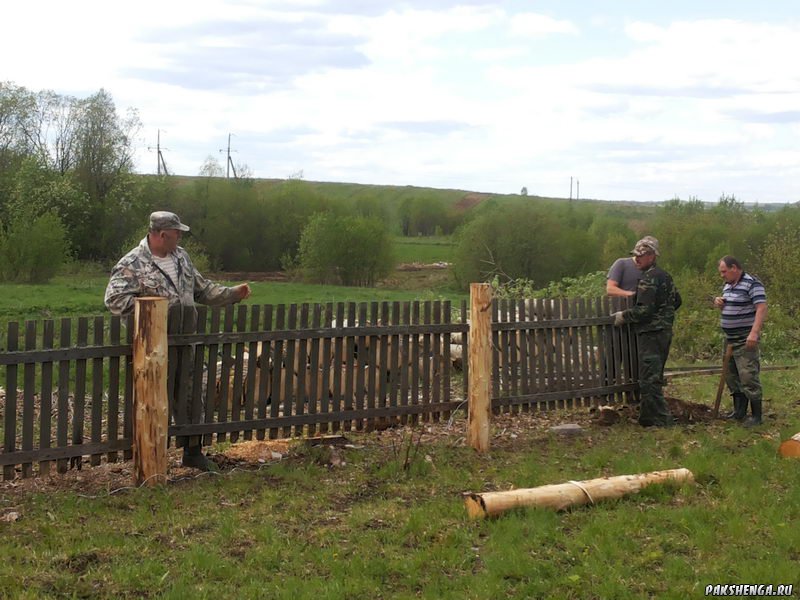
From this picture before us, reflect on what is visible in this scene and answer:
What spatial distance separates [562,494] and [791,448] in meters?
2.70

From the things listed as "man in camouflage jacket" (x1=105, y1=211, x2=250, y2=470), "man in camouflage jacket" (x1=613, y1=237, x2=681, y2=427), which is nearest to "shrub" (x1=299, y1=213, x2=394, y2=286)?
"man in camouflage jacket" (x1=613, y1=237, x2=681, y2=427)

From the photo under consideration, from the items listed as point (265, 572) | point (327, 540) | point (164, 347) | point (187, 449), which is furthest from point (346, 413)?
point (265, 572)

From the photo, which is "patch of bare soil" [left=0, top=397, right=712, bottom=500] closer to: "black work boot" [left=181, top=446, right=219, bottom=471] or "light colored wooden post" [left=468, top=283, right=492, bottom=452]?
"black work boot" [left=181, top=446, right=219, bottom=471]

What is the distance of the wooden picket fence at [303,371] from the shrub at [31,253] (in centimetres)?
3316

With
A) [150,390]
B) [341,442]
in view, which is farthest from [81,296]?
[150,390]

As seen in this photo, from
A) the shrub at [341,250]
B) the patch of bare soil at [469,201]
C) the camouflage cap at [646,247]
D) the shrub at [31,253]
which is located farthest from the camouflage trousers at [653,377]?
the patch of bare soil at [469,201]

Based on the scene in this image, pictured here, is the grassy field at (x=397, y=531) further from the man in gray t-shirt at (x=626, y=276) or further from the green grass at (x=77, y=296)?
the green grass at (x=77, y=296)

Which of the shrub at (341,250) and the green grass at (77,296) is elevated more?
the shrub at (341,250)

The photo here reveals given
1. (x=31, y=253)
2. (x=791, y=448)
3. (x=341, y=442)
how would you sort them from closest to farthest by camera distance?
(x=791, y=448) → (x=341, y=442) → (x=31, y=253)

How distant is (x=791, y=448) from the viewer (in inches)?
293

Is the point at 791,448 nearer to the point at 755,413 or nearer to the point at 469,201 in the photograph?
the point at 755,413

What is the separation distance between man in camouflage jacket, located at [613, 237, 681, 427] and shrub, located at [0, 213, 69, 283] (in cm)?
3631

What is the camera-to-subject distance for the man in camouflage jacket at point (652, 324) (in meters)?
8.91

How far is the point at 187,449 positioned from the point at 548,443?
3.31 meters
